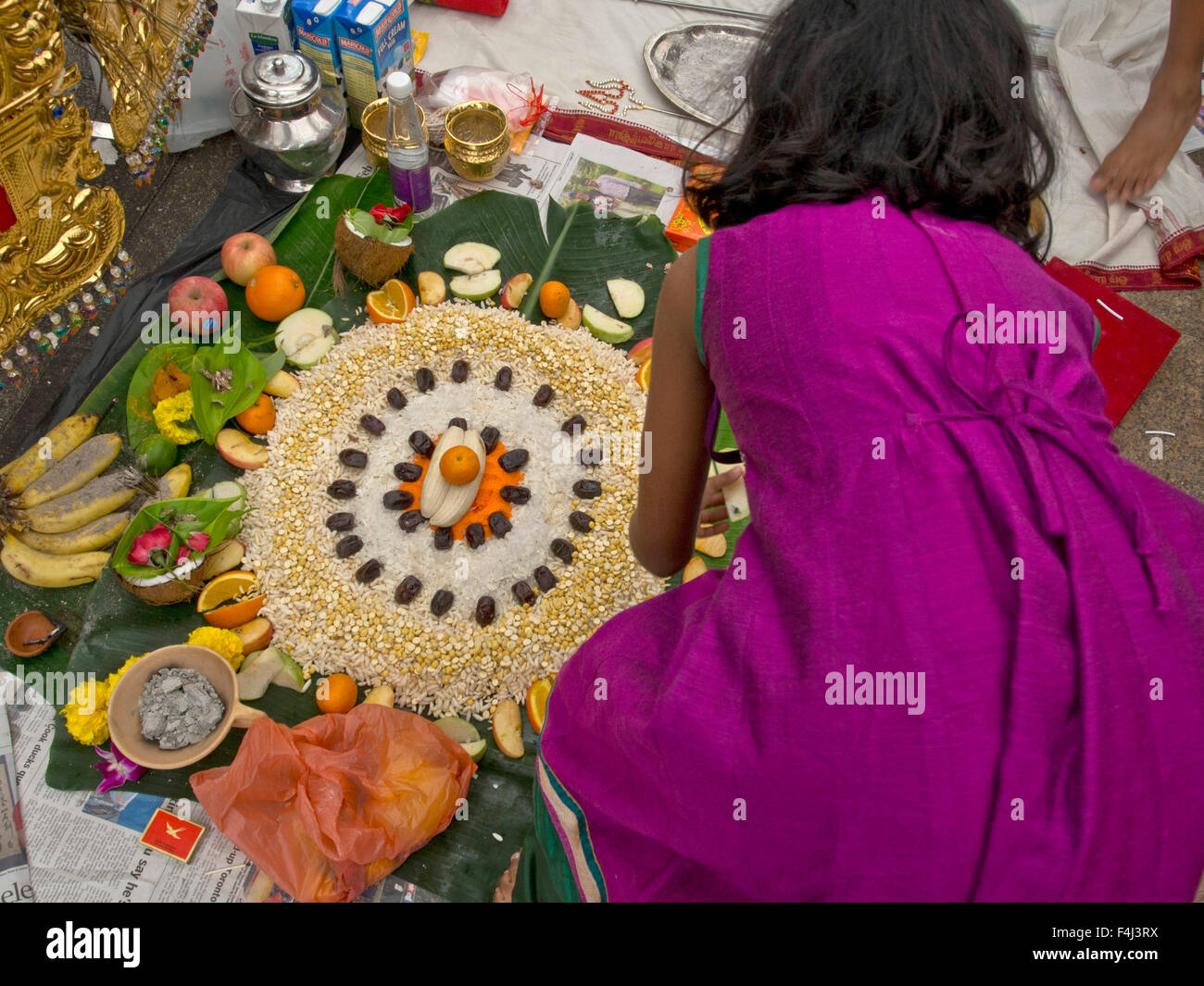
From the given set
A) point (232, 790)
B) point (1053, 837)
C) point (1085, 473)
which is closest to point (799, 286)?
point (1085, 473)

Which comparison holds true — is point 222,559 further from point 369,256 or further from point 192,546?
point 369,256

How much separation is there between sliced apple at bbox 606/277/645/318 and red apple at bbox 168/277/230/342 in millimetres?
1009

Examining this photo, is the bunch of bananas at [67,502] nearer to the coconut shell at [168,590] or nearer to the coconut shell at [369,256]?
the coconut shell at [168,590]

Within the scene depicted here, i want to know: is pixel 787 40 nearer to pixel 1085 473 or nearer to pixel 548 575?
pixel 1085 473

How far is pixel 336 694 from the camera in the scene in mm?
1747

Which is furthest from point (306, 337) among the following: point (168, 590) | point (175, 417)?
point (168, 590)

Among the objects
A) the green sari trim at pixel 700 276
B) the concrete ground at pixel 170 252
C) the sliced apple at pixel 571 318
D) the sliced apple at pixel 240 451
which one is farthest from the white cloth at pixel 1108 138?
the sliced apple at pixel 240 451

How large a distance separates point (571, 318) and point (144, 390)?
41.7 inches

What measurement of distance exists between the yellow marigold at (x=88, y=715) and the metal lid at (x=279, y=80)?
1.53 m

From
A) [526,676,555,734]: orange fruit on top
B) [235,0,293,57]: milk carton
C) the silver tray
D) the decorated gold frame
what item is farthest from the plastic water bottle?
[526,676,555,734]: orange fruit on top

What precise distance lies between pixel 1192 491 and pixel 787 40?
1917 millimetres

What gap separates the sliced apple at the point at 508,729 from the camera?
1.73 m

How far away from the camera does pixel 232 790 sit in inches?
60.5

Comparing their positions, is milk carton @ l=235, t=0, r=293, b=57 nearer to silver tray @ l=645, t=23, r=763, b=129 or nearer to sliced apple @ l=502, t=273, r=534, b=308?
sliced apple @ l=502, t=273, r=534, b=308
